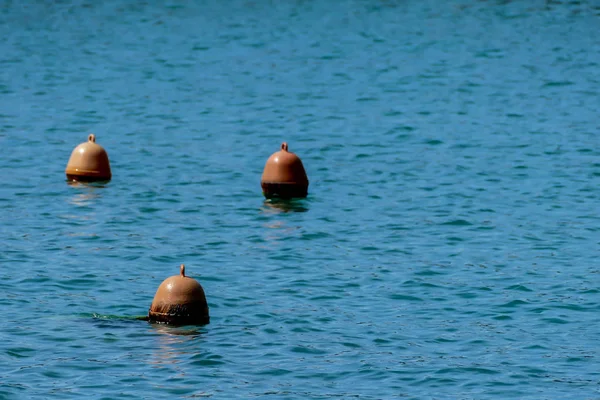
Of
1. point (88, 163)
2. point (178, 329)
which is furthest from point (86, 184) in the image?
point (178, 329)

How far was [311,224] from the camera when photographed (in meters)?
24.2

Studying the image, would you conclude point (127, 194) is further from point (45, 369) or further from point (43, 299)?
point (45, 369)

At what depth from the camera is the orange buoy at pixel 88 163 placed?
2712 cm

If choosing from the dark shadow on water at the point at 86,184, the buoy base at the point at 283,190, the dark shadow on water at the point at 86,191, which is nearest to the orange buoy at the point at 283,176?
the buoy base at the point at 283,190

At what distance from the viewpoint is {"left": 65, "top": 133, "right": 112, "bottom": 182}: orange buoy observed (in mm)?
27125

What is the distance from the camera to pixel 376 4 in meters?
68.6

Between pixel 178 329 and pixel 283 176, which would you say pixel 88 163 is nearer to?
pixel 283 176

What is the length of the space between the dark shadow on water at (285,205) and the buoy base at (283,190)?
10 cm

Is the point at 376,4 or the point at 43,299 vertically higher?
the point at 376,4

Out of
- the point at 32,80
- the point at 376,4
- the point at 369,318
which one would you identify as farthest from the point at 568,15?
the point at 369,318

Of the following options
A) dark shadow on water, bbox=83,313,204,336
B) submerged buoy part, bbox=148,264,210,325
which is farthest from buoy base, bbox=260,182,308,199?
submerged buoy part, bbox=148,264,210,325

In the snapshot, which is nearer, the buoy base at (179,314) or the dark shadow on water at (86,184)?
the buoy base at (179,314)

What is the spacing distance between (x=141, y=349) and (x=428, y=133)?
18.8 m

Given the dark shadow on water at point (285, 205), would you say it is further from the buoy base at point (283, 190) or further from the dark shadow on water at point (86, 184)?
the dark shadow on water at point (86, 184)
